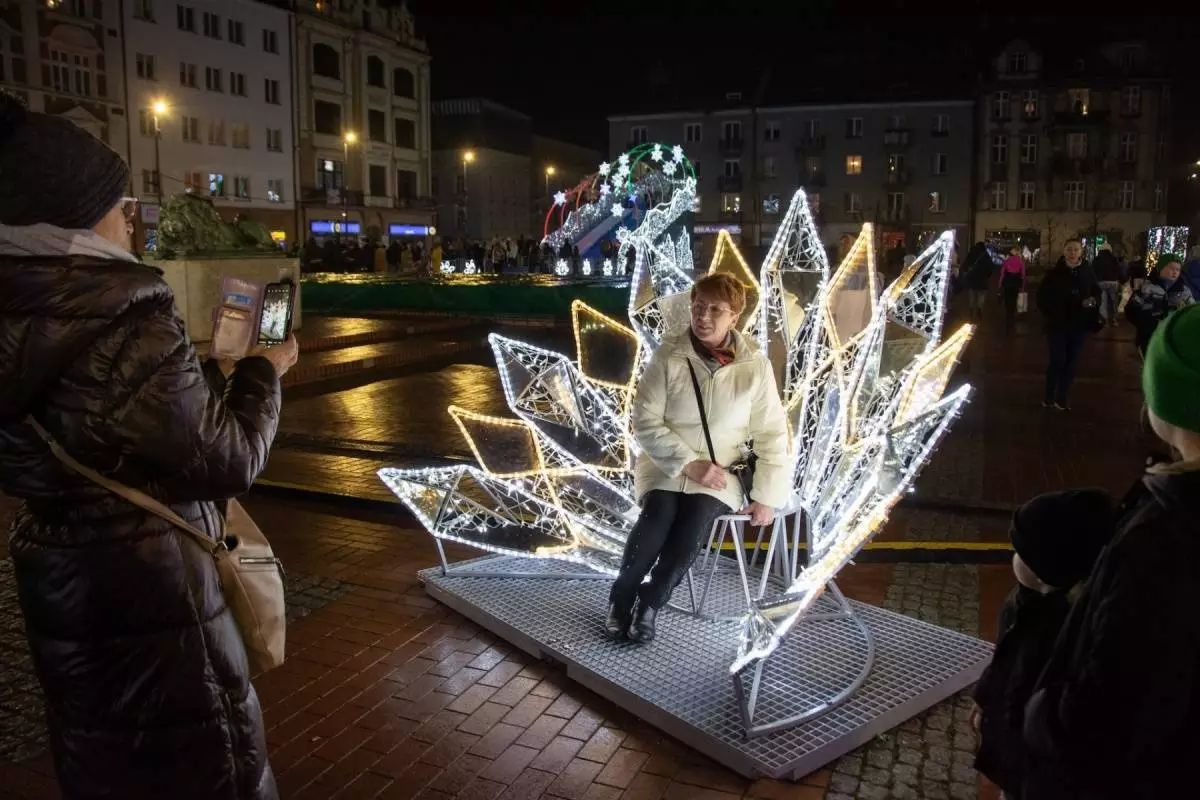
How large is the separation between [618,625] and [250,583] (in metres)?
2.27

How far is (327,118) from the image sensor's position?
51.0 meters

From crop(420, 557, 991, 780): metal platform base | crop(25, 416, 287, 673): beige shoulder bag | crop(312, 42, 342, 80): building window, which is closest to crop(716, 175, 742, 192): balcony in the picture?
crop(312, 42, 342, 80): building window

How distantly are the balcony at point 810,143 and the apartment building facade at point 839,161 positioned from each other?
0.19 feet

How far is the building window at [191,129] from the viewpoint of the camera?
43062 mm

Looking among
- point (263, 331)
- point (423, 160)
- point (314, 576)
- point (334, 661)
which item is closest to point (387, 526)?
point (314, 576)

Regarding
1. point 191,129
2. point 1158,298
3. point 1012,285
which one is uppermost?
point 191,129

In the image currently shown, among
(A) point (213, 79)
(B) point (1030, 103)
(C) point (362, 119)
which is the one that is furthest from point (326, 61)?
(B) point (1030, 103)

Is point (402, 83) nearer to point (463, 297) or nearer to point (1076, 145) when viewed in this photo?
point (1076, 145)

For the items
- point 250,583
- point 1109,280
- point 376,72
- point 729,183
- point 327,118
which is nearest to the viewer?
point 250,583

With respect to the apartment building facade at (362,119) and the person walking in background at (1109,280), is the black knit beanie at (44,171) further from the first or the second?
the apartment building facade at (362,119)

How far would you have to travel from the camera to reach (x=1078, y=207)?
55531 mm

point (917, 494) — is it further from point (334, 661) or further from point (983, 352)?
point (983, 352)

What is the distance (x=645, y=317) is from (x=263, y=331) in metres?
2.72

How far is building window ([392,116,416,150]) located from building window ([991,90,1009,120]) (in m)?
32.5
